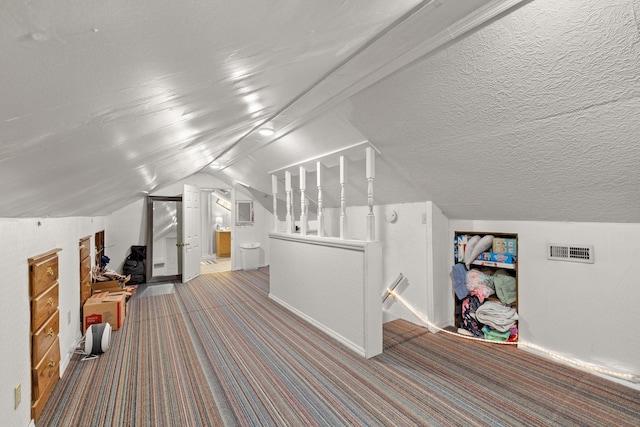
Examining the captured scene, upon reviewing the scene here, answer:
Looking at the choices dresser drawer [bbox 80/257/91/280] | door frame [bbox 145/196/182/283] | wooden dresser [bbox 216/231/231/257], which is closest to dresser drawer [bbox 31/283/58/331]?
dresser drawer [bbox 80/257/91/280]

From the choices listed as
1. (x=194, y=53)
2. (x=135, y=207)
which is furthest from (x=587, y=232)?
(x=135, y=207)

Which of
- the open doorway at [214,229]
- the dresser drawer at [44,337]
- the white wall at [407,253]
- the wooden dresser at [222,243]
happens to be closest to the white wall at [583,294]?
the white wall at [407,253]

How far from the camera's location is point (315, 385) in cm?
244

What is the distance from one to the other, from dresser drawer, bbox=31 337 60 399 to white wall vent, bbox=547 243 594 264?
4.41 meters

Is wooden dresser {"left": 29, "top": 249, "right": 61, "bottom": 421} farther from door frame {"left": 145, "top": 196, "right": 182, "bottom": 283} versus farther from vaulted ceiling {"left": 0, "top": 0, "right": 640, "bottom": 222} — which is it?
door frame {"left": 145, "top": 196, "right": 182, "bottom": 283}

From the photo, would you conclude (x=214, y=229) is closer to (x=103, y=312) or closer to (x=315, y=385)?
(x=103, y=312)

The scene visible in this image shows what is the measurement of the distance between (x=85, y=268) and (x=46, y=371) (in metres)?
1.74

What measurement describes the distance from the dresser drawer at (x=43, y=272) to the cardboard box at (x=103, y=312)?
1.21 meters

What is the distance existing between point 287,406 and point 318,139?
258 centimetres

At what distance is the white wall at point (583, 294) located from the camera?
7.87 ft

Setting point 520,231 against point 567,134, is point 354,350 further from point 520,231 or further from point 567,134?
point 567,134

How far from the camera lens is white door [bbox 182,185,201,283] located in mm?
5949

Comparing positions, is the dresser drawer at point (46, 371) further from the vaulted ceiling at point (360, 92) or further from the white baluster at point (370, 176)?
the white baluster at point (370, 176)

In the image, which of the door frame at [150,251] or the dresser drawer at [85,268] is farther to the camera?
the door frame at [150,251]
